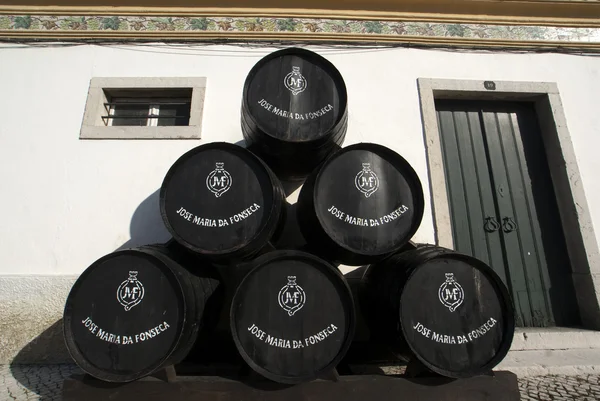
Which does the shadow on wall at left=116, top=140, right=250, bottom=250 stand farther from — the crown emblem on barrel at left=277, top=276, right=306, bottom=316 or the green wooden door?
the green wooden door

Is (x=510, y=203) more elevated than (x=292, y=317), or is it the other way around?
(x=510, y=203)

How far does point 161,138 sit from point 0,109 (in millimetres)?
1913

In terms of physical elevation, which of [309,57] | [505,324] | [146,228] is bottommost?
[505,324]

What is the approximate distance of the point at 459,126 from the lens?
3936mm

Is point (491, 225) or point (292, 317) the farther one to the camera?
point (491, 225)

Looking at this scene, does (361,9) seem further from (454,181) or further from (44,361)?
(44,361)

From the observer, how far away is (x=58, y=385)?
95.4 inches

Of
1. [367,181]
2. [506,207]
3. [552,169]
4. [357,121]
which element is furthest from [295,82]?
[552,169]

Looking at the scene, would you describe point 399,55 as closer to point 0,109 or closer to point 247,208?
point 247,208

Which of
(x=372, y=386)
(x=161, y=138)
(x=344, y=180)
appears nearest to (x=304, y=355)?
(x=372, y=386)

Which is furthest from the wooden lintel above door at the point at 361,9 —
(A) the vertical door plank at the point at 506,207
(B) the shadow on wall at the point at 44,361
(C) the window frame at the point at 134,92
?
A: (B) the shadow on wall at the point at 44,361

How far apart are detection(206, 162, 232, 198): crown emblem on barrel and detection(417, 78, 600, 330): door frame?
2292mm

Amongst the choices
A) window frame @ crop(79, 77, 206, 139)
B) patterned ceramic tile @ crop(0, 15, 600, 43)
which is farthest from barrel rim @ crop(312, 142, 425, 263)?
patterned ceramic tile @ crop(0, 15, 600, 43)

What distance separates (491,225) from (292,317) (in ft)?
9.26
